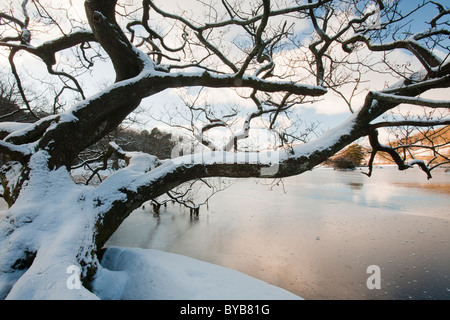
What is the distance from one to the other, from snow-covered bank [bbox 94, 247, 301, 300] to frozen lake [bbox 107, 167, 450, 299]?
295 cm

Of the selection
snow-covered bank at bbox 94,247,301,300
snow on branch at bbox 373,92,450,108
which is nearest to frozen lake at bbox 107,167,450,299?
snow-covered bank at bbox 94,247,301,300

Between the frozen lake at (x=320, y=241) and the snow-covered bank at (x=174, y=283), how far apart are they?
2.95 metres

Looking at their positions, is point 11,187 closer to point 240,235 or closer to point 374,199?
point 240,235

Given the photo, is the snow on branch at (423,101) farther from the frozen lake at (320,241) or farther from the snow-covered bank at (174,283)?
the frozen lake at (320,241)

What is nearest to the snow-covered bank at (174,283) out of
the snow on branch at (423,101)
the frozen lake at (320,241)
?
the snow on branch at (423,101)

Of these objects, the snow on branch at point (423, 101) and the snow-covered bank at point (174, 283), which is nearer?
the snow-covered bank at point (174, 283)

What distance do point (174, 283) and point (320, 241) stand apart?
611 centimetres

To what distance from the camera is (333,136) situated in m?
2.91

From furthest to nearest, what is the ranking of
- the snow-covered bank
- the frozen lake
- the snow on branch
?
the frozen lake, the snow on branch, the snow-covered bank

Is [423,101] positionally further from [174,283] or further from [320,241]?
[320,241]

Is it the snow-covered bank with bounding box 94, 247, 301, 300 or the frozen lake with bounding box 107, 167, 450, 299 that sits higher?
the snow-covered bank with bounding box 94, 247, 301, 300

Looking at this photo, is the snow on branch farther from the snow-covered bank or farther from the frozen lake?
the frozen lake

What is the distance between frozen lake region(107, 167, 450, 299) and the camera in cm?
454

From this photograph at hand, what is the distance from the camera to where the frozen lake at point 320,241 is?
179 inches
